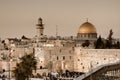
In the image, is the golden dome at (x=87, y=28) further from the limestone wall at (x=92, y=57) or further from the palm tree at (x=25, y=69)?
the palm tree at (x=25, y=69)

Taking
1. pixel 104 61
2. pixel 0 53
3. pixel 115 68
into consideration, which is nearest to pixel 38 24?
pixel 0 53

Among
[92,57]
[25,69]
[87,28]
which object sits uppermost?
[87,28]

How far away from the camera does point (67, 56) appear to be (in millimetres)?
25000

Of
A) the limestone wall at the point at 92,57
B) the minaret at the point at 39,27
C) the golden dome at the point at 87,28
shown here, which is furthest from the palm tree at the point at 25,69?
the golden dome at the point at 87,28

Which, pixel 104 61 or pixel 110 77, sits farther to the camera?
pixel 104 61

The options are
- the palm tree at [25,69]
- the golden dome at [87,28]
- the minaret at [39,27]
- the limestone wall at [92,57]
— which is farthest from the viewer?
the golden dome at [87,28]

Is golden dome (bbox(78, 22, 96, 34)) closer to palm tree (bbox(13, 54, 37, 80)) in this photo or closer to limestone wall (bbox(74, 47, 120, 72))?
limestone wall (bbox(74, 47, 120, 72))

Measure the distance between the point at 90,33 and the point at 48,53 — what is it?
7201 mm

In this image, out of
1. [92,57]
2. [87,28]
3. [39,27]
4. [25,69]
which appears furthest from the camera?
[87,28]

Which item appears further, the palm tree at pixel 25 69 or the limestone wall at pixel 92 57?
the limestone wall at pixel 92 57

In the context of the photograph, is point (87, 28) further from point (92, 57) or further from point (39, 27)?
point (92, 57)

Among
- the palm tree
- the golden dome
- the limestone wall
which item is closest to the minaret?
the golden dome

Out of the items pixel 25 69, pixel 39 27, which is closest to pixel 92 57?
pixel 25 69

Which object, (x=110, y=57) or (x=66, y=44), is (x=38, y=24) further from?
(x=110, y=57)
